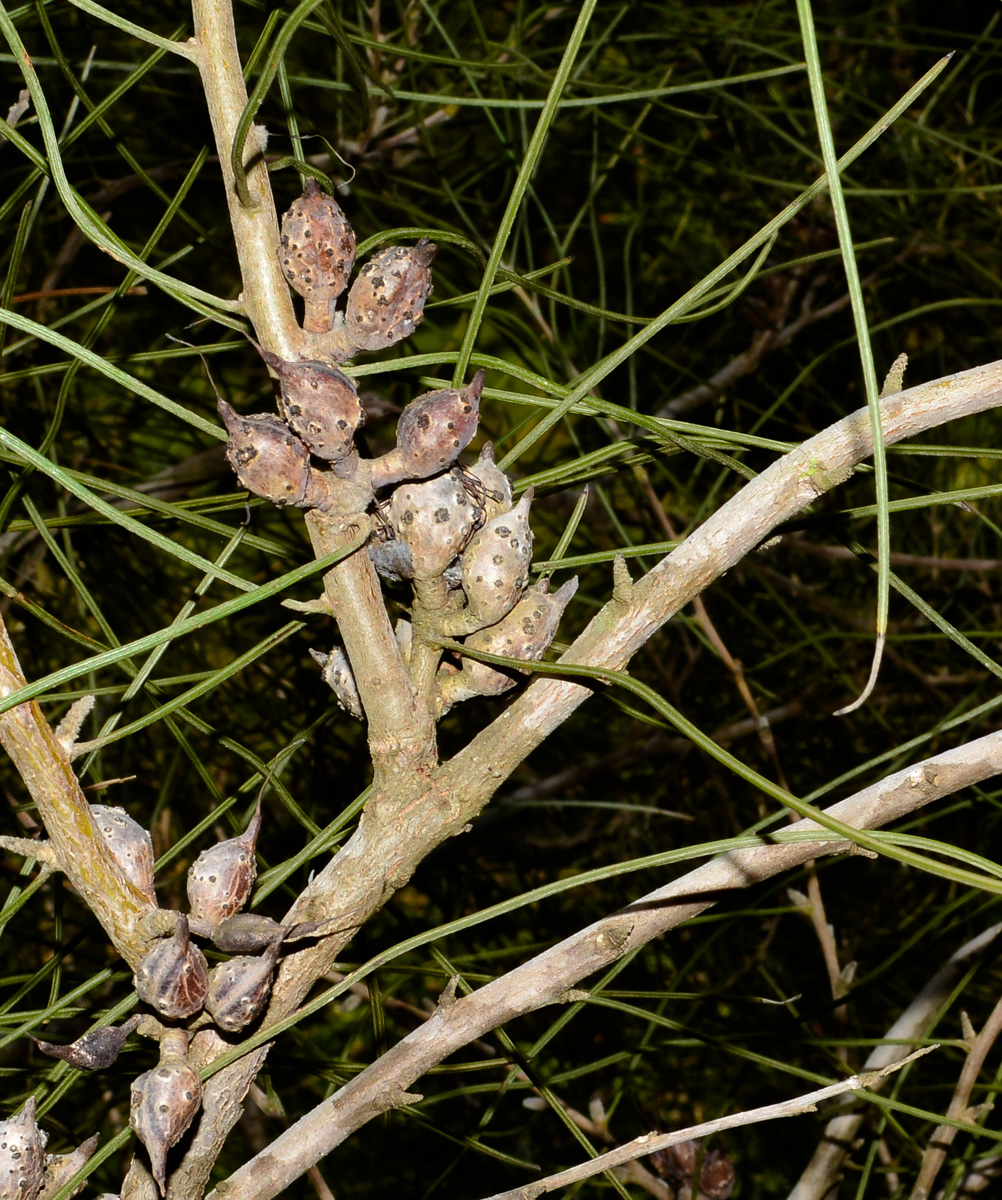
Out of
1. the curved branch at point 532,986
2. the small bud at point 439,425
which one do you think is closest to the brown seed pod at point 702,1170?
the curved branch at point 532,986

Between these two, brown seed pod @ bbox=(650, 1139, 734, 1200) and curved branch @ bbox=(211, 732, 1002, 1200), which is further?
brown seed pod @ bbox=(650, 1139, 734, 1200)

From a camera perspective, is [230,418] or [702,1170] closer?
[230,418]

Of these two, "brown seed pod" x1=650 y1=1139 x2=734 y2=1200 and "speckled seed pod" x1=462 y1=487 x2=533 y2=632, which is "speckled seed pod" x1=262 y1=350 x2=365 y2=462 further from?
"brown seed pod" x1=650 y1=1139 x2=734 y2=1200

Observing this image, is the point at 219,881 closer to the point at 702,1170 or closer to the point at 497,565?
the point at 497,565

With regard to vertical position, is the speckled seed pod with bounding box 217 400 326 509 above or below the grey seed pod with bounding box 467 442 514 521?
above

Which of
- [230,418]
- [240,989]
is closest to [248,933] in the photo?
[240,989]

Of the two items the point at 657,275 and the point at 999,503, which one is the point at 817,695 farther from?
the point at 657,275

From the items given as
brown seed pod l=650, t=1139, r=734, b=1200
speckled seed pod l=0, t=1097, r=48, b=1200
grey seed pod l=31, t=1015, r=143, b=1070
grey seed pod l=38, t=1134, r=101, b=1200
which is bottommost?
brown seed pod l=650, t=1139, r=734, b=1200

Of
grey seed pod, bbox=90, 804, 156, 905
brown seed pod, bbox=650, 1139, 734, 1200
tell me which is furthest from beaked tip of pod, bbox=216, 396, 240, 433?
brown seed pod, bbox=650, 1139, 734, 1200
